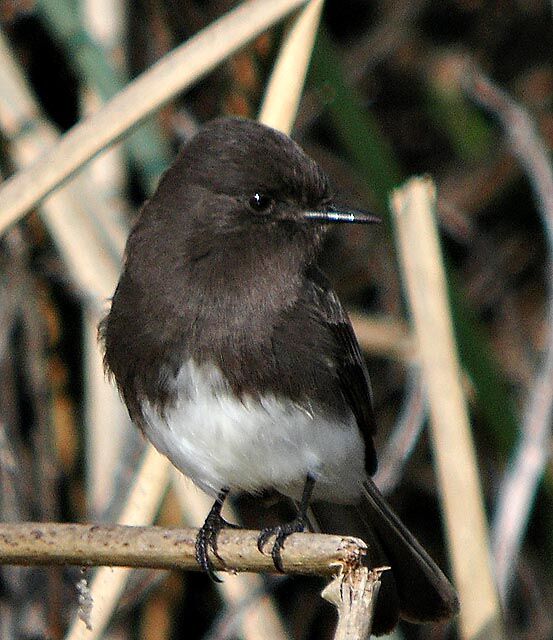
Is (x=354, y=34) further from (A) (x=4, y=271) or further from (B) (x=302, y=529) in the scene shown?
(B) (x=302, y=529)

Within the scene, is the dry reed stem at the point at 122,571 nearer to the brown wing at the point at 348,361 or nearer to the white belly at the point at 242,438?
the white belly at the point at 242,438

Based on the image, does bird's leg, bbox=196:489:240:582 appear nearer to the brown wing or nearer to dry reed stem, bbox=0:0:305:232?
the brown wing

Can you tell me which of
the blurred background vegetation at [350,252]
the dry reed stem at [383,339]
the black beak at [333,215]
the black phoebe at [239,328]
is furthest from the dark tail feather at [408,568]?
the dry reed stem at [383,339]

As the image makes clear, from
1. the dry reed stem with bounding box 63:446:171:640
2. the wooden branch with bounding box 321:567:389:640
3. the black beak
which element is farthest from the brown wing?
the wooden branch with bounding box 321:567:389:640

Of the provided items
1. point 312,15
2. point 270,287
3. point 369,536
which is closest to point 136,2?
point 312,15

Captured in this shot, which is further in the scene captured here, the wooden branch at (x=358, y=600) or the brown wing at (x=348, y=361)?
the brown wing at (x=348, y=361)

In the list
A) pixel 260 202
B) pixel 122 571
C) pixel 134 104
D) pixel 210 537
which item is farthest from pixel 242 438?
pixel 134 104
